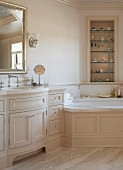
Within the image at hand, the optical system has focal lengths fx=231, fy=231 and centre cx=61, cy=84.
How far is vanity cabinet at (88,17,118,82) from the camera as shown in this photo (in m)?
4.95

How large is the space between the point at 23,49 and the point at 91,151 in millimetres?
1951

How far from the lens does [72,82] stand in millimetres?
4668

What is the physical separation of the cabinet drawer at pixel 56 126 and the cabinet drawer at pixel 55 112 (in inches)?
2.9

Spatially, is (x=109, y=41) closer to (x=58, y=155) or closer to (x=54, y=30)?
(x=54, y=30)

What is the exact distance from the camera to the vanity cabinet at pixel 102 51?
4953mm

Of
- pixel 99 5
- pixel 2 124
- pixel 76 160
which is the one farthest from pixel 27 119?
pixel 99 5

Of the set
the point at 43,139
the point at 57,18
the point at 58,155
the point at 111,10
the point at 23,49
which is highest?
the point at 111,10

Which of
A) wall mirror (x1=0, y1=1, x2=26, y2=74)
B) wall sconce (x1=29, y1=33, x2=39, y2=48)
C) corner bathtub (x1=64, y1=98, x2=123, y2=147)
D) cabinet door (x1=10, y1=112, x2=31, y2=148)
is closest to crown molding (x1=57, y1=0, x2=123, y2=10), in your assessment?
wall sconce (x1=29, y1=33, x2=39, y2=48)

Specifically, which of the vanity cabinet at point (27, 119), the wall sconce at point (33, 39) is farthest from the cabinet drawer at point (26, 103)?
the wall sconce at point (33, 39)

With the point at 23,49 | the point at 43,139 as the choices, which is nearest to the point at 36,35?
the point at 23,49

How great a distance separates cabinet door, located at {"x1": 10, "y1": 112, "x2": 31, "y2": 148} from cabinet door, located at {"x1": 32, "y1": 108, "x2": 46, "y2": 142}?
0.10 metres

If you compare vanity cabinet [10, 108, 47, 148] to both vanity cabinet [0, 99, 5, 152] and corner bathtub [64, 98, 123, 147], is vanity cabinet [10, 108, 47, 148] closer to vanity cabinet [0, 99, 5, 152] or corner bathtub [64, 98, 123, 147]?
vanity cabinet [0, 99, 5, 152]

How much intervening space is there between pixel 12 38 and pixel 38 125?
1425 mm

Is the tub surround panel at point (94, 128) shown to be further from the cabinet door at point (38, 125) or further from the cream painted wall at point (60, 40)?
the cream painted wall at point (60, 40)
